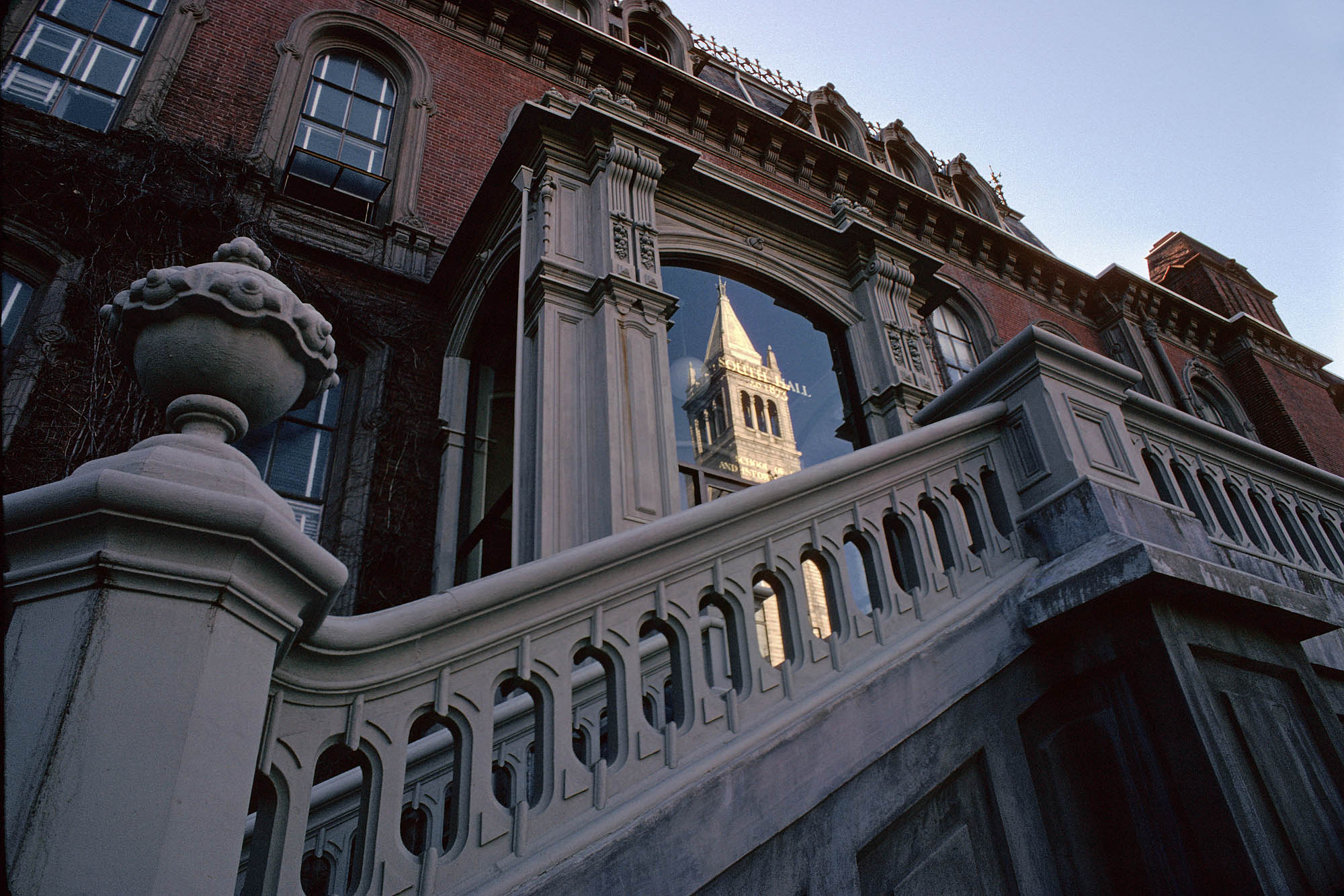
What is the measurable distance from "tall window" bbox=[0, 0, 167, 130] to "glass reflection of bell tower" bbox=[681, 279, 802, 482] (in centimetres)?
630

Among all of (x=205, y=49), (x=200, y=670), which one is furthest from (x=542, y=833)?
(x=205, y=49)

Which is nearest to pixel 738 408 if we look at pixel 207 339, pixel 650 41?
pixel 207 339

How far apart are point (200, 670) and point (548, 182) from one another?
5.79 meters

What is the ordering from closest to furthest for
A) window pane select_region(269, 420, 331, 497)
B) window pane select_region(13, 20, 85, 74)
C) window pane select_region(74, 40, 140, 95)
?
window pane select_region(269, 420, 331, 497) < window pane select_region(13, 20, 85, 74) < window pane select_region(74, 40, 140, 95)

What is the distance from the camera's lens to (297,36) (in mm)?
9891

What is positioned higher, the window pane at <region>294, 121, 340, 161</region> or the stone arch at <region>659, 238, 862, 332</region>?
the window pane at <region>294, 121, 340, 161</region>

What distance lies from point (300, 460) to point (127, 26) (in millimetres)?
5352

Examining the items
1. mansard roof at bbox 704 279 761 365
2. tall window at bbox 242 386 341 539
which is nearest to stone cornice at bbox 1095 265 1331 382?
mansard roof at bbox 704 279 761 365

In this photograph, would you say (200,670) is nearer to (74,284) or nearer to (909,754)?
(909,754)

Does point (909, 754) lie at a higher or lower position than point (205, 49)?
lower

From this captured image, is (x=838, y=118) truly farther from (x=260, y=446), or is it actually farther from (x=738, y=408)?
(x=260, y=446)

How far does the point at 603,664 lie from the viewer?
2.71 metres

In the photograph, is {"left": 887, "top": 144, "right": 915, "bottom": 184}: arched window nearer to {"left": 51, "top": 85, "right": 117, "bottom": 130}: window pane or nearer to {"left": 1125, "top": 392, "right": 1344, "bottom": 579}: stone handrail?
{"left": 1125, "top": 392, "right": 1344, "bottom": 579}: stone handrail

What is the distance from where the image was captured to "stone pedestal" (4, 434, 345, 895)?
155cm
